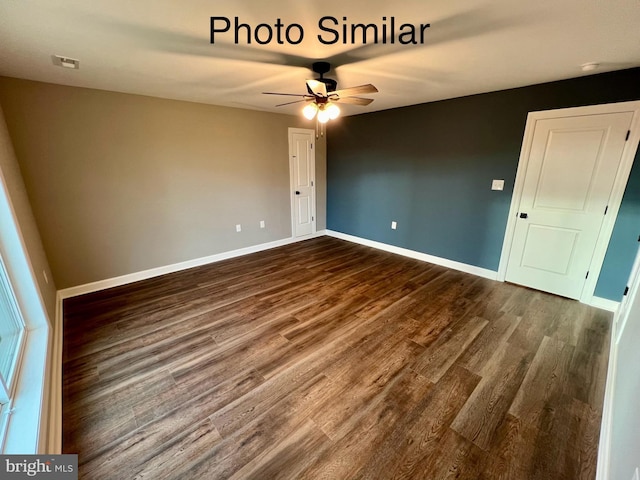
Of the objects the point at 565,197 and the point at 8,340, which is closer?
the point at 8,340

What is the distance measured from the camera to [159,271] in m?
3.79

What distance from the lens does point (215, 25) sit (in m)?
1.71

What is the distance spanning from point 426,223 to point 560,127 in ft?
6.16

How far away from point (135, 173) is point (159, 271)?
4.46 feet

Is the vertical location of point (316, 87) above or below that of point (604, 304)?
above

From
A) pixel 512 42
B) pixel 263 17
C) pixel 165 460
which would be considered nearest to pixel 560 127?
pixel 512 42

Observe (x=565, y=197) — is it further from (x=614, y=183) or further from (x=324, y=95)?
(x=324, y=95)

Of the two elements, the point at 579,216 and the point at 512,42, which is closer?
the point at 512,42

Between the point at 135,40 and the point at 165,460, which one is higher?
the point at 135,40

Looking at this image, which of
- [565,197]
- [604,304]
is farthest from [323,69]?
[604,304]

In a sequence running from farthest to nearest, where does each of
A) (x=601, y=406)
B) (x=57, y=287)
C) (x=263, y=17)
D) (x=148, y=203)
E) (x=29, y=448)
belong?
(x=148, y=203), (x=57, y=287), (x=601, y=406), (x=263, y=17), (x=29, y=448)

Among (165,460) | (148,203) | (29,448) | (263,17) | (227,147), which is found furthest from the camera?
(227,147)

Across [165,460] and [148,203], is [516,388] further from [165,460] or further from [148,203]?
[148,203]

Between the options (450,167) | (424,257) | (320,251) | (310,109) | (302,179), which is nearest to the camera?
(310,109)
